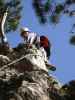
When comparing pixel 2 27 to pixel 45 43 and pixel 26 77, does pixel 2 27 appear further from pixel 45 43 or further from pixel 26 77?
pixel 26 77

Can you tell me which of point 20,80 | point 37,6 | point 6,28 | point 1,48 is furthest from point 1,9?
point 20,80

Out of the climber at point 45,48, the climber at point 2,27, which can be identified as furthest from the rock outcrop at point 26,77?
the climber at point 2,27

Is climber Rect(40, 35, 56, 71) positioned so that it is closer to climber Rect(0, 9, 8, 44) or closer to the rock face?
the rock face

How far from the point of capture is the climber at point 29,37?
15134 mm

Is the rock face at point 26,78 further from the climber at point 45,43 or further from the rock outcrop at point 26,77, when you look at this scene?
the climber at point 45,43

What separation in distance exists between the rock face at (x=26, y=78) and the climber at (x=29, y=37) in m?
0.18

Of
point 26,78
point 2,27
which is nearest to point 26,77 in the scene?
point 26,78

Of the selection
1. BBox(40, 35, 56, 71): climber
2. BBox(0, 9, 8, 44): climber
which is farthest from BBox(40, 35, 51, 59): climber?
BBox(0, 9, 8, 44): climber

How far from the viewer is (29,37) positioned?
49.8 feet

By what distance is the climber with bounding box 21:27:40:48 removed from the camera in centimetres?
1513

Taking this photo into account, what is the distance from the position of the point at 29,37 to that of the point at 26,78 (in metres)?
1.81

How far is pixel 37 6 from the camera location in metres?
14.8

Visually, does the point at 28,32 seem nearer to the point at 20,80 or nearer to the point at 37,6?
the point at 37,6

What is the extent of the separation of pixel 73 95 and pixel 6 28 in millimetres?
5532
